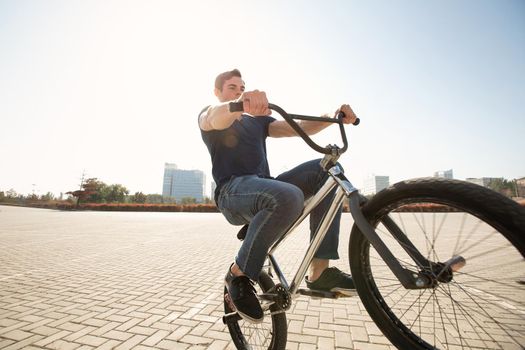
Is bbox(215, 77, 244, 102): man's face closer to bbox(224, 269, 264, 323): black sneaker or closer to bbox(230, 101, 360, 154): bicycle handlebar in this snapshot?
bbox(230, 101, 360, 154): bicycle handlebar

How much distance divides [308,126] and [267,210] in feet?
3.64

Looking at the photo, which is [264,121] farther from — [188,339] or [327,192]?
[188,339]

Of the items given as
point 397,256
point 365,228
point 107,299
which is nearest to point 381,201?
point 365,228

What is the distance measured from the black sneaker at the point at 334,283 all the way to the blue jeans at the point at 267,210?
12cm

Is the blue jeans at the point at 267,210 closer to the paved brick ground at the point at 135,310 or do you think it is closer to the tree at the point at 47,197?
the paved brick ground at the point at 135,310

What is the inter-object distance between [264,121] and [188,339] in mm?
2293

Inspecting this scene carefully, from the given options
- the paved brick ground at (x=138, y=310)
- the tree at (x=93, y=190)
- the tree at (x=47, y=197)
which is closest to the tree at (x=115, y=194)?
the tree at (x=93, y=190)

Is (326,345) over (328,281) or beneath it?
beneath

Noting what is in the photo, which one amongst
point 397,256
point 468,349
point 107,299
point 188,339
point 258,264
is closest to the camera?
point 397,256

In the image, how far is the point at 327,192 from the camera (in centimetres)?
192

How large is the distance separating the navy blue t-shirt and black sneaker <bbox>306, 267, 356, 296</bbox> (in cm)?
95

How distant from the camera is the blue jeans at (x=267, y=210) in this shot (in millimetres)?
1889

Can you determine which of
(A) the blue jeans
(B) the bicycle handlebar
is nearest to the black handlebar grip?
(B) the bicycle handlebar

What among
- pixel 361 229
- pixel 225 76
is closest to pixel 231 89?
pixel 225 76
